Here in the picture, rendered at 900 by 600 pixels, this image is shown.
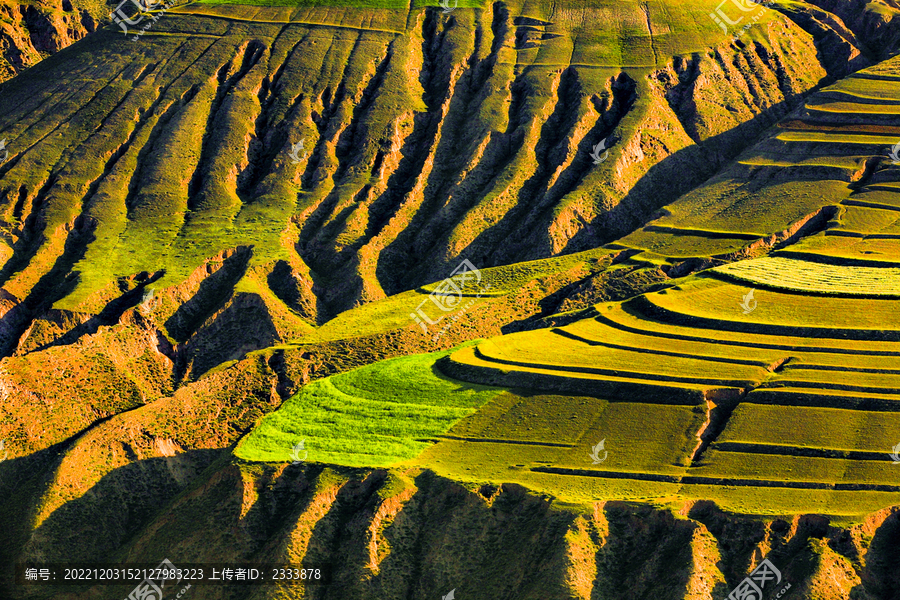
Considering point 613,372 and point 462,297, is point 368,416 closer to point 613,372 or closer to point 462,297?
point 613,372

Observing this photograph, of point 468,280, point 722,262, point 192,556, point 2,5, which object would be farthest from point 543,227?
point 2,5

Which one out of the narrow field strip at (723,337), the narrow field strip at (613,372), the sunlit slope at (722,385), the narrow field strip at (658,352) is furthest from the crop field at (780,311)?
the narrow field strip at (613,372)

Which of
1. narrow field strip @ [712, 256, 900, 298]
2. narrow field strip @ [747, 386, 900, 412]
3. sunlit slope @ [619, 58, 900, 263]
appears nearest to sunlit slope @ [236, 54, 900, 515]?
narrow field strip @ [747, 386, 900, 412]

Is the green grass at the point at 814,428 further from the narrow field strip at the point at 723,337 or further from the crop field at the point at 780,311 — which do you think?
the crop field at the point at 780,311

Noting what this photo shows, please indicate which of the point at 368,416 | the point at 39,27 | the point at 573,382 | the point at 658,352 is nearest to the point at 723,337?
the point at 658,352

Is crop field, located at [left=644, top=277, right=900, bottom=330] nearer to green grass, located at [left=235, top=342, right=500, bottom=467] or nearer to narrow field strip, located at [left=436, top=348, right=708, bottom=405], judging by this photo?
narrow field strip, located at [left=436, top=348, right=708, bottom=405]

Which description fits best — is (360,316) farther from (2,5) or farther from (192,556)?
(2,5)
